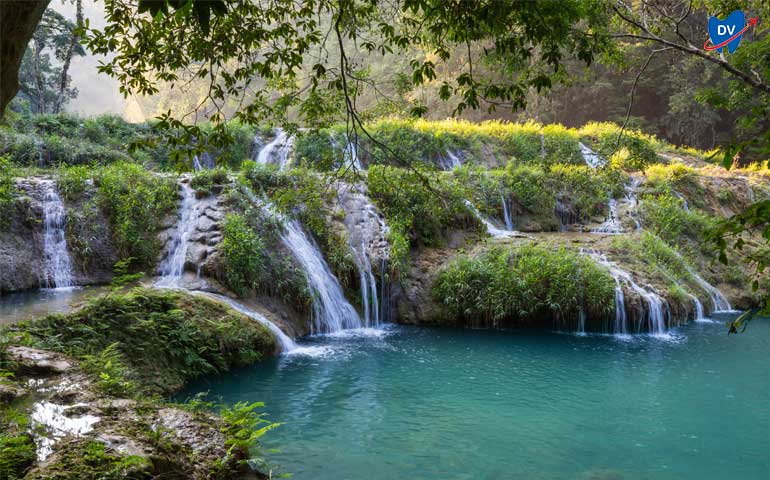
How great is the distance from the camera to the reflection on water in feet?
24.3

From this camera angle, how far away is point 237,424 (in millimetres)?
4246

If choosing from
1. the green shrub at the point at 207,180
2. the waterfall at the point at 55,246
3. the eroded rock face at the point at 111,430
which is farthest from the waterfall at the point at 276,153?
the eroded rock face at the point at 111,430

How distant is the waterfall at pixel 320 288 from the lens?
1077 cm

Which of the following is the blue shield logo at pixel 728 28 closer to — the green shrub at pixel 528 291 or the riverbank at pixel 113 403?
the green shrub at pixel 528 291

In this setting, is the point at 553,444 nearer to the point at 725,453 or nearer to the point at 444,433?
the point at 444,433

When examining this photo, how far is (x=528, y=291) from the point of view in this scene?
11.4 meters

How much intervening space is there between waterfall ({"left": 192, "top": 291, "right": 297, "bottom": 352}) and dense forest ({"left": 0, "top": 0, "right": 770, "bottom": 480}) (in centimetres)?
6

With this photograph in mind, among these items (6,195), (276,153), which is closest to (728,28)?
(6,195)

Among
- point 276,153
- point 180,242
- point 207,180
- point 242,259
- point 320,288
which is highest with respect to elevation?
point 276,153

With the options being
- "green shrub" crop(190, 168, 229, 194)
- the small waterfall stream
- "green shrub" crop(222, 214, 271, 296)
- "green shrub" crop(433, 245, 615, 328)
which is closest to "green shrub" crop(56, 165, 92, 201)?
the small waterfall stream

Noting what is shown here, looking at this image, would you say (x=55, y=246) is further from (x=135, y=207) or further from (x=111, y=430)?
(x=111, y=430)

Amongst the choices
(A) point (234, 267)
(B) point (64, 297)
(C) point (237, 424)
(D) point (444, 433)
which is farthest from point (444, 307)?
(C) point (237, 424)

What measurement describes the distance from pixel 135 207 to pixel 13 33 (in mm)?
8475

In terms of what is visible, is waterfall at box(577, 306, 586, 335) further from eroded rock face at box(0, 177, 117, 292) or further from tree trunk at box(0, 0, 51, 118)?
tree trunk at box(0, 0, 51, 118)
